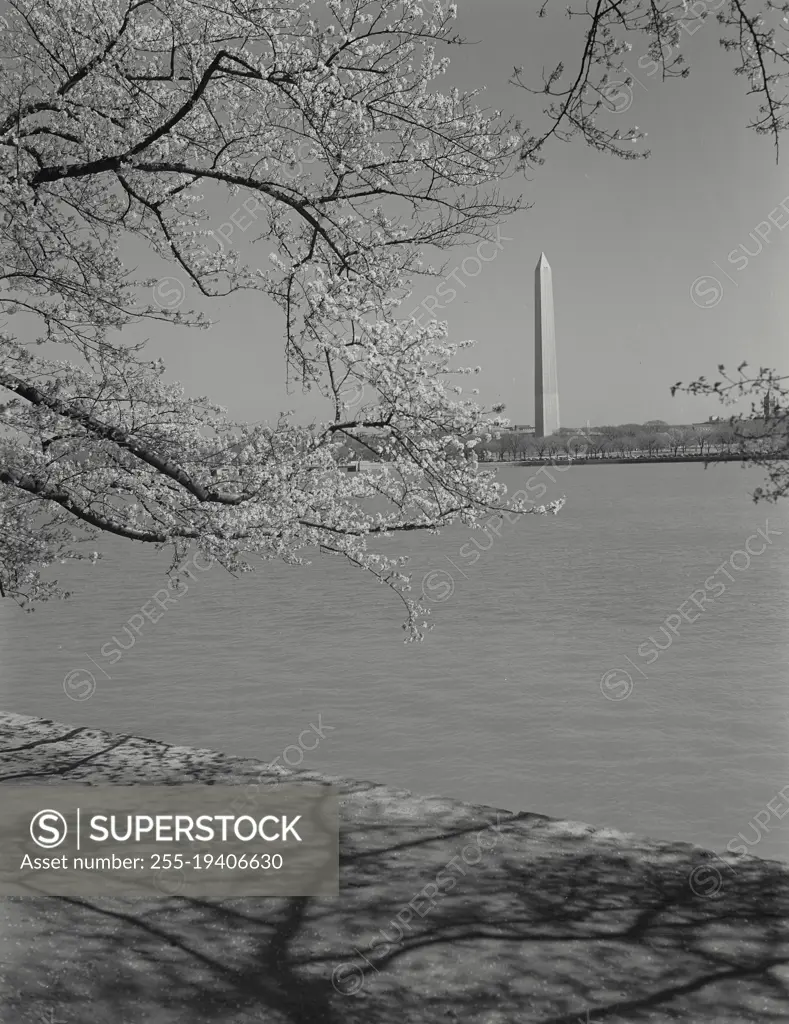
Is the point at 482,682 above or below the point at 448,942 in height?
below

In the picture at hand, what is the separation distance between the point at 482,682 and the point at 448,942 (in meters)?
13.8

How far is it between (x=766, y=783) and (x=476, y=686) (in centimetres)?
635

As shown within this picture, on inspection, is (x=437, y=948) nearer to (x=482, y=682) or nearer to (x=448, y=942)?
(x=448, y=942)

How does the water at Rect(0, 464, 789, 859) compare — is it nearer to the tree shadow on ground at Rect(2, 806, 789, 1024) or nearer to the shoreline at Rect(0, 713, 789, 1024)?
the shoreline at Rect(0, 713, 789, 1024)

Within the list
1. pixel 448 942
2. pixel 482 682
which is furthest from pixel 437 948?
pixel 482 682

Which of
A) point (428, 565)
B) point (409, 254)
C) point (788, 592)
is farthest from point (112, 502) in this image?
point (428, 565)

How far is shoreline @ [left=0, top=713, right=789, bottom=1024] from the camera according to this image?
4844 mm

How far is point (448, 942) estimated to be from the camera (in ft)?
18.1

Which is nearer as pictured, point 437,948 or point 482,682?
point 437,948

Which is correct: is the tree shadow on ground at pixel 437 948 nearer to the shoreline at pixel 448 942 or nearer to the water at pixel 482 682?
the shoreline at pixel 448 942

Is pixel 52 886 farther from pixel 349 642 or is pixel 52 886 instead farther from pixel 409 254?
pixel 349 642

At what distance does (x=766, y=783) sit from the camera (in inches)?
544

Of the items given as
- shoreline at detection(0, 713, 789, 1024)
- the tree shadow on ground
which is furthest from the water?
the tree shadow on ground

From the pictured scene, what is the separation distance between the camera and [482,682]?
63.0 feet
